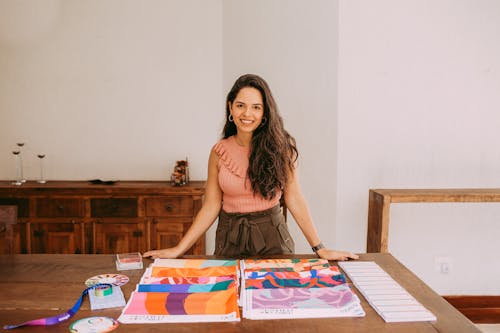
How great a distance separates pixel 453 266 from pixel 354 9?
78.7 inches

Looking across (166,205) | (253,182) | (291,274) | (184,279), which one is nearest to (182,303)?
(184,279)

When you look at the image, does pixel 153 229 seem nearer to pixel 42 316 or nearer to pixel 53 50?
pixel 53 50

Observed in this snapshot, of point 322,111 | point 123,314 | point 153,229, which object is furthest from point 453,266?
point 123,314

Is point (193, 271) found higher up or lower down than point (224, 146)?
lower down

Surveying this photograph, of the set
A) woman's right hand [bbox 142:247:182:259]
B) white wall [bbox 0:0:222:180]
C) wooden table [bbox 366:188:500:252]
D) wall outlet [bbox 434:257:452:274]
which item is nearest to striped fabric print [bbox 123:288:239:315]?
woman's right hand [bbox 142:247:182:259]

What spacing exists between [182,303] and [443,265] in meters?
2.56

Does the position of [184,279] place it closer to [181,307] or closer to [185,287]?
[185,287]

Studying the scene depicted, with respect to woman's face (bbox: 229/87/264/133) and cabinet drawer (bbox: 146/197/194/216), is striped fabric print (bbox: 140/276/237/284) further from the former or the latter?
cabinet drawer (bbox: 146/197/194/216)

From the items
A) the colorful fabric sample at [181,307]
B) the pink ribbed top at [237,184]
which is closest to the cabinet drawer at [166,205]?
the pink ribbed top at [237,184]

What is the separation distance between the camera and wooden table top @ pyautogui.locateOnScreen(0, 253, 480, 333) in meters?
1.17

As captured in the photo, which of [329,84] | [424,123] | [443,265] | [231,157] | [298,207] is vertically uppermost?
[329,84]

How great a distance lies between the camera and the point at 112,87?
12.5 ft

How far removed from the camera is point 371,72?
310cm

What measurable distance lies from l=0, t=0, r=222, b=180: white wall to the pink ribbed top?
69.3 inches
